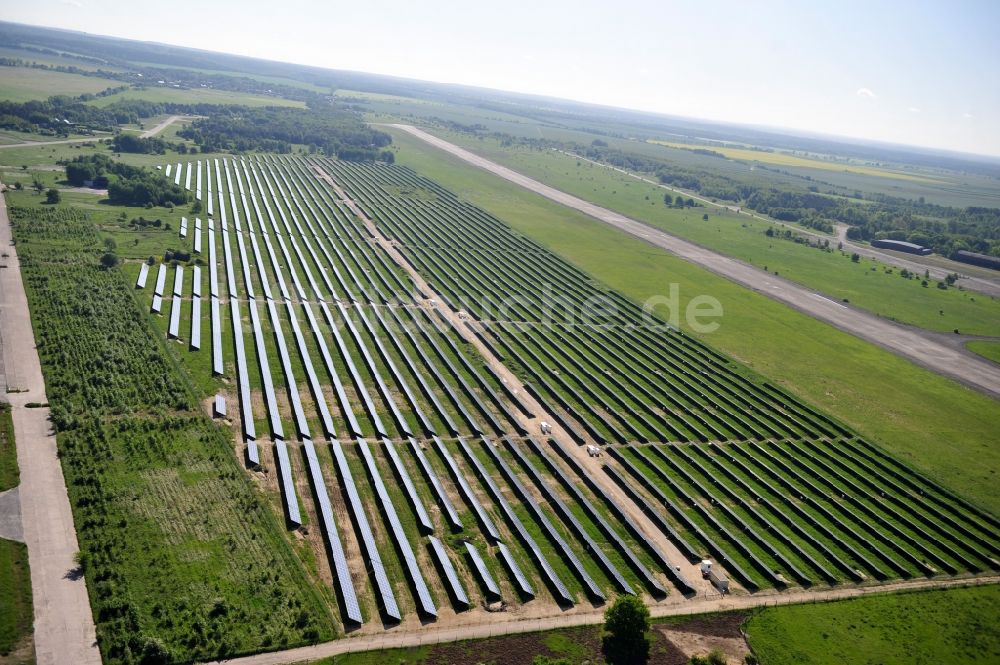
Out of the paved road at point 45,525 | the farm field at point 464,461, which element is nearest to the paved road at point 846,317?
the farm field at point 464,461

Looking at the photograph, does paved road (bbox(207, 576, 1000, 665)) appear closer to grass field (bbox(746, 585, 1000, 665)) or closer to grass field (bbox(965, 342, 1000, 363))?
grass field (bbox(746, 585, 1000, 665))

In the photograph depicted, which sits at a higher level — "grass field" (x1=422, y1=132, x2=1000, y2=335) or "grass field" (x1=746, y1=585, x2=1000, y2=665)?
"grass field" (x1=422, y1=132, x2=1000, y2=335)

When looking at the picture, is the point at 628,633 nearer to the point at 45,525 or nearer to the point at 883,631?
the point at 883,631

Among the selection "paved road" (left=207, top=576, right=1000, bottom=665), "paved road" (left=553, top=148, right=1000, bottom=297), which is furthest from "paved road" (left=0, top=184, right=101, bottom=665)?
"paved road" (left=553, top=148, right=1000, bottom=297)

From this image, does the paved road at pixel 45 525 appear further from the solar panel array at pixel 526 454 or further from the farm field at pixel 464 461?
the solar panel array at pixel 526 454

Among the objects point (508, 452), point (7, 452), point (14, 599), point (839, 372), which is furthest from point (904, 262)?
point (14, 599)

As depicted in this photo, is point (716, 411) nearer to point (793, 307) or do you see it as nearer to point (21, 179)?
point (793, 307)

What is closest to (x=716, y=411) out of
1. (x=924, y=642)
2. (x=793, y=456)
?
(x=793, y=456)
